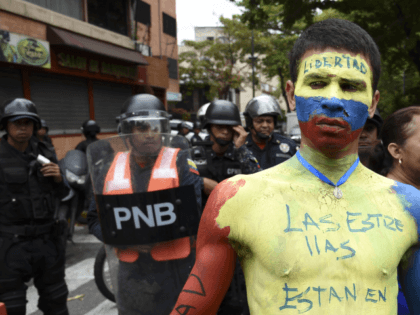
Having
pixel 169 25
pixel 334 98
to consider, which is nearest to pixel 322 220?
pixel 334 98

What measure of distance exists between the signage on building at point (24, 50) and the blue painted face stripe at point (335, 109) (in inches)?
435

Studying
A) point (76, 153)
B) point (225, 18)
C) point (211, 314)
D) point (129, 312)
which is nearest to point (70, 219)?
point (76, 153)

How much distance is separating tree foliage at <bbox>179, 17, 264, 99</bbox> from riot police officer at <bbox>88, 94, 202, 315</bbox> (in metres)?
26.8

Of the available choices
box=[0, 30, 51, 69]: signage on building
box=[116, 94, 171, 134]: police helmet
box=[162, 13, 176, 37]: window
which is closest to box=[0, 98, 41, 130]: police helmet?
box=[116, 94, 171, 134]: police helmet

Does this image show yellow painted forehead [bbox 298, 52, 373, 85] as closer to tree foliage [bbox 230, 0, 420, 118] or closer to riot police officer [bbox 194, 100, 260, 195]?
riot police officer [bbox 194, 100, 260, 195]

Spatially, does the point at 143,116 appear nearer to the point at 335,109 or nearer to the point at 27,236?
the point at 27,236

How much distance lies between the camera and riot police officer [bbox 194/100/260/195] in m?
3.96

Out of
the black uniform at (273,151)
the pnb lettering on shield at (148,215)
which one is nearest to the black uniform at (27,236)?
the pnb lettering on shield at (148,215)

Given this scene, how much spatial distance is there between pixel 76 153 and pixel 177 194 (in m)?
4.74

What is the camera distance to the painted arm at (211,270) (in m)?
1.26

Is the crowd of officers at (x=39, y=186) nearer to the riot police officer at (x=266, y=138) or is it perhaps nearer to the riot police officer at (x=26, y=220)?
the riot police officer at (x=26, y=220)

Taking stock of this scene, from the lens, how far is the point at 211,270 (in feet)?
4.14

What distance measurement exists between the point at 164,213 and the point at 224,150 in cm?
181

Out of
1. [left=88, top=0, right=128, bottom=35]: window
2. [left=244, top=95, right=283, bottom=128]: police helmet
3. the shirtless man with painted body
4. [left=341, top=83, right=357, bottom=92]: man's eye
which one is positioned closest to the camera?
the shirtless man with painted body
